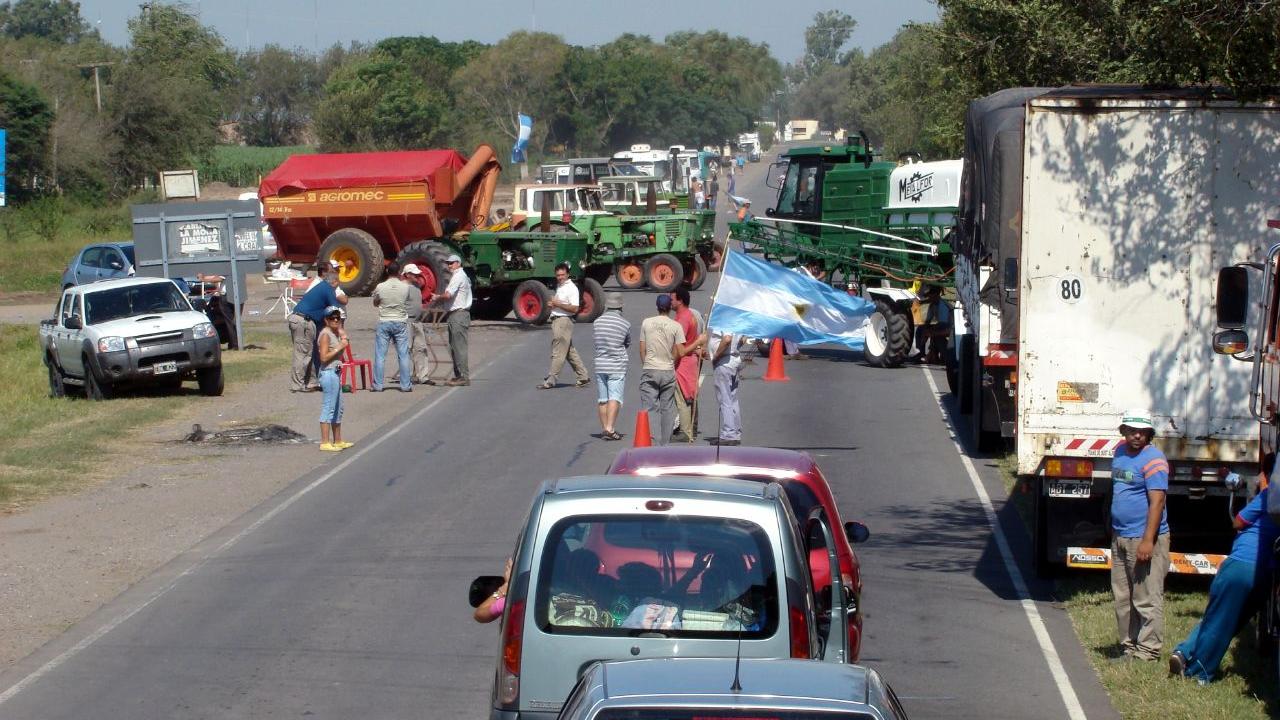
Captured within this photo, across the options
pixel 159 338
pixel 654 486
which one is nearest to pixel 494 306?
pixel 159 338

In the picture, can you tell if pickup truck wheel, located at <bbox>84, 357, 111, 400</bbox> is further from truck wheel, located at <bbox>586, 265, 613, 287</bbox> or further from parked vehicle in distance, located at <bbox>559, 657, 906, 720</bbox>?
parked vehicle in distance, located at <bbox>559, 657, 906, 720</bbox>

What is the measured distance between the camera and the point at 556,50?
108 metres

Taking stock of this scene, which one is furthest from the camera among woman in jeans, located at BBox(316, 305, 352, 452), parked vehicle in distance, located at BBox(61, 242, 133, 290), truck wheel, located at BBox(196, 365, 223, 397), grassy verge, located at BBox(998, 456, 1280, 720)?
parked vehicle in distance, located at BBox(61, 242, 133, 290)

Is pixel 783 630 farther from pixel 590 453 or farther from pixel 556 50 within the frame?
pixel 556 50

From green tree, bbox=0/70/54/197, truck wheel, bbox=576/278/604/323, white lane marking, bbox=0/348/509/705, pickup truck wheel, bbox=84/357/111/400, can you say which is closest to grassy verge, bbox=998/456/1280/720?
white lane marking, bbox=0/348/509/705

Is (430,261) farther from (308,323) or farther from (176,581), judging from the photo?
(176,581)

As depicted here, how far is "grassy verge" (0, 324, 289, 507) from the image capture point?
1572 cm

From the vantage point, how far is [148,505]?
14.2 meters

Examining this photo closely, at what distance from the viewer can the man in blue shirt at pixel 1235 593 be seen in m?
8.26

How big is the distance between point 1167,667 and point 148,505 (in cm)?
966

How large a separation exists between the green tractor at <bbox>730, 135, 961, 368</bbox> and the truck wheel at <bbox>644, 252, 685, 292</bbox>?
257cm

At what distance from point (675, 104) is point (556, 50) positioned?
19.3 metres

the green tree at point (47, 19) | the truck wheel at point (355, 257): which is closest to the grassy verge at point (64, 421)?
the truck wheel at point (355, 257)

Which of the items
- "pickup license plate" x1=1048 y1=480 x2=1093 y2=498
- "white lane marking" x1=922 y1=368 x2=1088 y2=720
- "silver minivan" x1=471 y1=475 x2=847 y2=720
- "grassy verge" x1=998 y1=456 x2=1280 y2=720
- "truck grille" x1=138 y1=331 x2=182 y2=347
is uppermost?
"silver minivan" x1=471 y1=475 x2=847 y2=720
